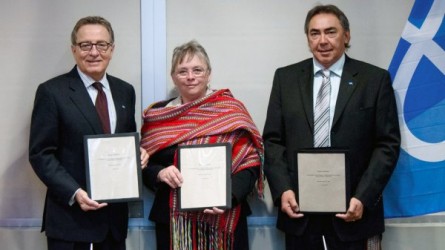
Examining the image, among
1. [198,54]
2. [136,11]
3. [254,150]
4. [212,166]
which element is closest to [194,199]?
[212,166]

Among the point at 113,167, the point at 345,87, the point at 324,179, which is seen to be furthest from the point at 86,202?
the point at 345,87

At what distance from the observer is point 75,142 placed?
2.44 meters

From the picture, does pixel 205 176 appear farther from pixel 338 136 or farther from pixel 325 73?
pixel 325 73

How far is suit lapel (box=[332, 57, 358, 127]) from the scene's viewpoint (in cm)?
249

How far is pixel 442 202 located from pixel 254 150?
0.96 meters

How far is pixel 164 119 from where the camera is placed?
2650mm

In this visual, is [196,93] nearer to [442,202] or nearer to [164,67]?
[164,67]

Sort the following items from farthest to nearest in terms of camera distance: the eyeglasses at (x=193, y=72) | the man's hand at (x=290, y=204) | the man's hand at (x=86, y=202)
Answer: the eyeglasses at (x=193, y=72)
the man's hand at (x=290, y=204)
the man's hand at (x=86, y=202)

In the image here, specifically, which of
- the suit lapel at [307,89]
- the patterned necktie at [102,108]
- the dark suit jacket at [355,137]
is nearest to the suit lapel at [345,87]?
the dark suit jacket at [355,137]

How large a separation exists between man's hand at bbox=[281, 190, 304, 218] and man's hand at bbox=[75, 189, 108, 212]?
2.41 feet

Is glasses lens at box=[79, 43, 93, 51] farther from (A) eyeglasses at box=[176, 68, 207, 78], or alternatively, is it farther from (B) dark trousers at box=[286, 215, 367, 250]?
(B) dark trousers at box=[286, 215, 367, 250]

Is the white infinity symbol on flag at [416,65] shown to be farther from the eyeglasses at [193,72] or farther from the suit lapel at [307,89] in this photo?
the eyeglasses at [193,72]

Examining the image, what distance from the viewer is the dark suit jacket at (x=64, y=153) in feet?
7.80

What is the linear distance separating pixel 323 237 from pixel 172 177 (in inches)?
26.4
